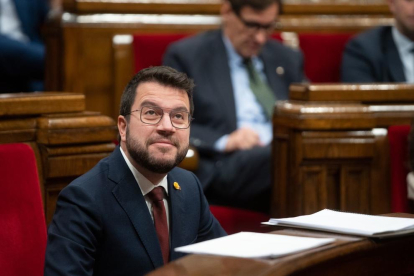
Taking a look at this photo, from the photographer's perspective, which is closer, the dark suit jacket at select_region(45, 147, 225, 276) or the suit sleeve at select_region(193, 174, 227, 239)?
the dark suit jacket at select_region(45, 147, 225, 276)

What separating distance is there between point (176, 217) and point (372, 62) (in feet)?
3.93

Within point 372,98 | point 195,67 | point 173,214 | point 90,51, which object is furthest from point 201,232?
point 90,51

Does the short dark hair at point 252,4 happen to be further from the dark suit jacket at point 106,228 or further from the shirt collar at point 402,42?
the dark suit jacket at point 106,228

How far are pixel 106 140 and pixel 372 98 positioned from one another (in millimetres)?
647

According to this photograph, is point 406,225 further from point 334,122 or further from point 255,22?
point 255,22

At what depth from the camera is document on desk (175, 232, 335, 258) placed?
0.87 m

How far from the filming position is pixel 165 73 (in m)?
1.13

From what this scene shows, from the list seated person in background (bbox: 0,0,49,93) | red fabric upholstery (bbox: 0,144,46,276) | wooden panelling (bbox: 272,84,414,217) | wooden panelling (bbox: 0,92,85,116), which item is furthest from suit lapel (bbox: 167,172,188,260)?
seated person in background (bbox: 0,0,49,93)

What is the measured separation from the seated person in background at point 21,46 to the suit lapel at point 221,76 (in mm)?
762

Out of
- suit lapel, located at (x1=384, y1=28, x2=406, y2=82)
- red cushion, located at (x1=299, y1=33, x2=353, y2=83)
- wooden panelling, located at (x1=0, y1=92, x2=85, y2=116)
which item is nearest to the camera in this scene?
wooden panelling, located at (x1=0, y1=92, x2=85, y2=116)

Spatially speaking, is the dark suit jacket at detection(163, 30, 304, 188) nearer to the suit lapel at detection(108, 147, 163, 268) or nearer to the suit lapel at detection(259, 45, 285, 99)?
the suit lapel at detection(259, 45, 285, 99)

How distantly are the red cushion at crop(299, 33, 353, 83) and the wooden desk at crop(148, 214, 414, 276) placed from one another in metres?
1.29

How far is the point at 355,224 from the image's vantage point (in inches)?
42.2

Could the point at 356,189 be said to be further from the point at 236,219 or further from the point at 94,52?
the point at 94,52
